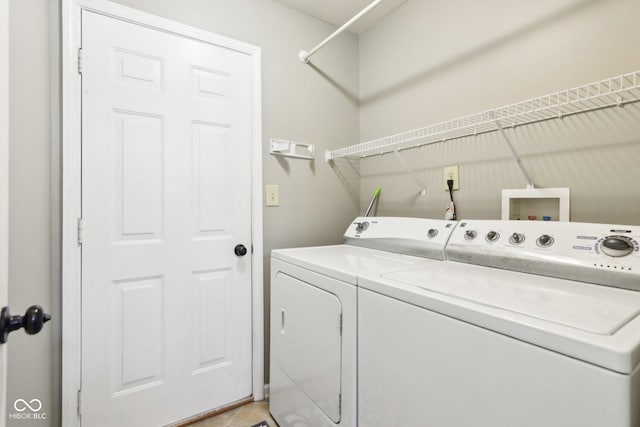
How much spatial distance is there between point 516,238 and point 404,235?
524mm

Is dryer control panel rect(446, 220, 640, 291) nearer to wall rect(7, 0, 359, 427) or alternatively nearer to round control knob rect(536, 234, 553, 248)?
round control knob rect(536, 234, 553, 248)

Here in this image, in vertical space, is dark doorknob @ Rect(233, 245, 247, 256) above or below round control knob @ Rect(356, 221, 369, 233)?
below

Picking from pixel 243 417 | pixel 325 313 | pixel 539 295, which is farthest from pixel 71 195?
pixel 539 295

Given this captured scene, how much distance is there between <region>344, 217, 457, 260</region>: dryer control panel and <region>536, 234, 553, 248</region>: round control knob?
1.14ft

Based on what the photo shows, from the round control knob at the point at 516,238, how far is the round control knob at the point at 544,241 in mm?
56

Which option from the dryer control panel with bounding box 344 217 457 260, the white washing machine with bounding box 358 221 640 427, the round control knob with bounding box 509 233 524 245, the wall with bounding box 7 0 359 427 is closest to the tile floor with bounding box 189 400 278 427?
the wall with bounding box 7 0 359 427

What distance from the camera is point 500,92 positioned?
1.47 m

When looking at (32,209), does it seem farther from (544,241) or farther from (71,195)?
(544,241)

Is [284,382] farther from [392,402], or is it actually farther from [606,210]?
[606,210]

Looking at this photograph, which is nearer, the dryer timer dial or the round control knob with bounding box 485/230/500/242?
the dryer timer dial

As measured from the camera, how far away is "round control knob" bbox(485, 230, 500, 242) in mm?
1198

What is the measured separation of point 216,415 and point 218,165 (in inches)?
57.8

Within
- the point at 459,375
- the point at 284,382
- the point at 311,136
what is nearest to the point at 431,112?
the point at 311,136

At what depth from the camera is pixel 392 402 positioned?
92 cm
